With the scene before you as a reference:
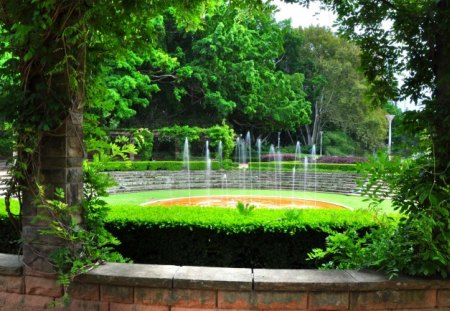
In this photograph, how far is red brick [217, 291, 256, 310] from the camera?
9.96ft

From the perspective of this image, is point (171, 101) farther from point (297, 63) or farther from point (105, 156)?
point (105, 156)

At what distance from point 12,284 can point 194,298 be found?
1592 millimetres

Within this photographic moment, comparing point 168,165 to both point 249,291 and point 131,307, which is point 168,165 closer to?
point 131,307

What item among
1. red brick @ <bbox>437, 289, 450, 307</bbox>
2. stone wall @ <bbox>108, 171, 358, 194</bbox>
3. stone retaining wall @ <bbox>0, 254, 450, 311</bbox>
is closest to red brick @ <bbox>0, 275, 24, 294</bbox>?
stone retaining wall @ <bbox>0, 254, 450, 311</bbox>

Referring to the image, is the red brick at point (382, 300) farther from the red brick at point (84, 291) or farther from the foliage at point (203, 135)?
the foliage at point (203, 135)

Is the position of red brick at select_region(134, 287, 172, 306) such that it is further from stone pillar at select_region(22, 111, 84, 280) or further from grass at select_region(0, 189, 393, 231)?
grass at select_region(0, 189, 393, 231)

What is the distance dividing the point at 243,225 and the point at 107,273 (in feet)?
7.69

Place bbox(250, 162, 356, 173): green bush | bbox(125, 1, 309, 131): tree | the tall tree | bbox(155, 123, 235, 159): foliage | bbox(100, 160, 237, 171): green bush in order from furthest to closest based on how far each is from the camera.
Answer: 1. bbox(125, 1, 309, 131): tree
2. bbox(155, 123, 235, 159): foliage
3. bbox(250, 162, 356, 173): green bush
4. bbox(100, 160, 237, 171): green bush
5. the tall tree

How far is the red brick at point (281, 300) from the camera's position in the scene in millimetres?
3031

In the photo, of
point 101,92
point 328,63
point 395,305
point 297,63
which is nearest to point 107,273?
point 101,92

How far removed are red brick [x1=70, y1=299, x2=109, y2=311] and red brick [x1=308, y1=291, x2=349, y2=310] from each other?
158cm

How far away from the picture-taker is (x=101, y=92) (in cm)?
384

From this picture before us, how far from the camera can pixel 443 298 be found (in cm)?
311

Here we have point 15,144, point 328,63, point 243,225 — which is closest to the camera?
point 15,144
